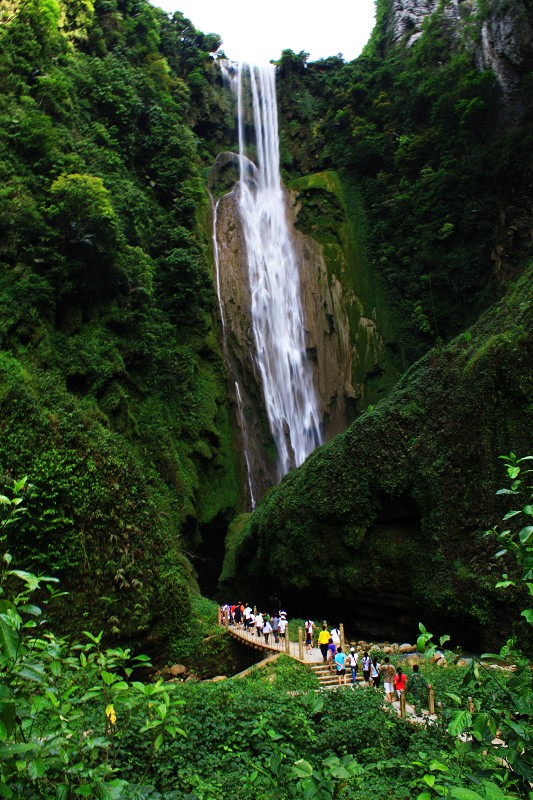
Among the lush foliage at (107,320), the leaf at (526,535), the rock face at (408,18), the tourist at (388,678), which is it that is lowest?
the tourist at (388,678)

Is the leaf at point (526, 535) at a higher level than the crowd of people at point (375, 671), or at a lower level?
higher

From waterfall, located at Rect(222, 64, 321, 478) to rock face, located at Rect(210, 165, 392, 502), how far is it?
1.17 feet

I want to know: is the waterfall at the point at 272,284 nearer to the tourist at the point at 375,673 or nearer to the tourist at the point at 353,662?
the tourist at the point at 353,662

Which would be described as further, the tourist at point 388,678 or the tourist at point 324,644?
the tourist at point 324,644

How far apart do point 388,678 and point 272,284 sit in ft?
65.0

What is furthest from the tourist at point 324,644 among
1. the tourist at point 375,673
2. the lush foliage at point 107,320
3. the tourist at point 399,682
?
the lush foliage at point 107,320

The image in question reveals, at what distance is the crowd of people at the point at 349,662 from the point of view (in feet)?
26.9

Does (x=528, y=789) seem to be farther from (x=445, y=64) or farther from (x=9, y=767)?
(x=445, y=64)

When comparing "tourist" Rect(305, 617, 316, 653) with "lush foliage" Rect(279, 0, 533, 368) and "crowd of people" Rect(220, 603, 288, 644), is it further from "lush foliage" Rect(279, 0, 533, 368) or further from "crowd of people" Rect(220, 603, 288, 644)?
"lush foliage" Rect(279, 0, 533, 368)

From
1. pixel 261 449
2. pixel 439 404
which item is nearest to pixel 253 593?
pixel 261 449

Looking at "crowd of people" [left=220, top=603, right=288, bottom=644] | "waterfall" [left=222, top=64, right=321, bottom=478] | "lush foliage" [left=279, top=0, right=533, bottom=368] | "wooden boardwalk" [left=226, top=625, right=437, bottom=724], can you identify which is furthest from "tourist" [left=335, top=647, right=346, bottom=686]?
"lush foliage" [left=279, top=0, right=533, bottom=368]

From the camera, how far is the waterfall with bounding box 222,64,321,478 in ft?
76.0

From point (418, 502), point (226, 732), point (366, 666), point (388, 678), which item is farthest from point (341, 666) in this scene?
point (418, 502)

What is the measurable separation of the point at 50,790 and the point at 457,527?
11.3 m
